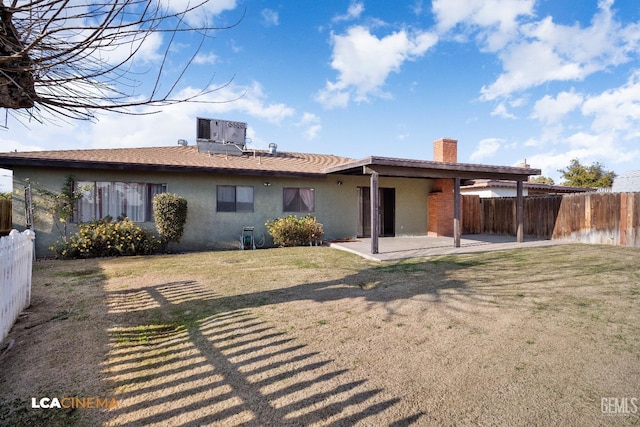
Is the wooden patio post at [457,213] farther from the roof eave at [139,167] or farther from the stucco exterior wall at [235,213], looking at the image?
the roof eave at [139,167]

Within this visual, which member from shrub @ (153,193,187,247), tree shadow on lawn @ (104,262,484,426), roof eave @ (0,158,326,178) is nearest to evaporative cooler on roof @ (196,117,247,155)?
roof eave @ (0,158,326,178)

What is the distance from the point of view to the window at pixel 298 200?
12.1 meters

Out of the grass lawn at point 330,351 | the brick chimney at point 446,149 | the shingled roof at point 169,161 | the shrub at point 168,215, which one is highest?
the brick chimney at point 446,149

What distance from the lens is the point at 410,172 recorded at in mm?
9641

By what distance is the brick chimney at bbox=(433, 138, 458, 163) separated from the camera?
46.9 feet

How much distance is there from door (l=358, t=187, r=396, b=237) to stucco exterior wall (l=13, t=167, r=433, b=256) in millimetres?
332

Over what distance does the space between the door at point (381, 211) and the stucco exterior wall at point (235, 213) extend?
1.09ft

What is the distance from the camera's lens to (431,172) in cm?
1012

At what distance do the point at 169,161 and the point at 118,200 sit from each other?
207cm

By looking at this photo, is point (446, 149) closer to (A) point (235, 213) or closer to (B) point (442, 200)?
(B) point (442, 200)

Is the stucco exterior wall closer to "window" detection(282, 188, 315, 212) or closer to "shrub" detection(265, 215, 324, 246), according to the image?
"window" detection(282, 188, 315, 212)

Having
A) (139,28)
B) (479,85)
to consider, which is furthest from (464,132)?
(139,28)

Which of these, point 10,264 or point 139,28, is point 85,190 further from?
point 139,28

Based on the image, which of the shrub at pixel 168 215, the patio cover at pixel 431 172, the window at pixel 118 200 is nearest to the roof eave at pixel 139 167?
the window at pixel 118 200
